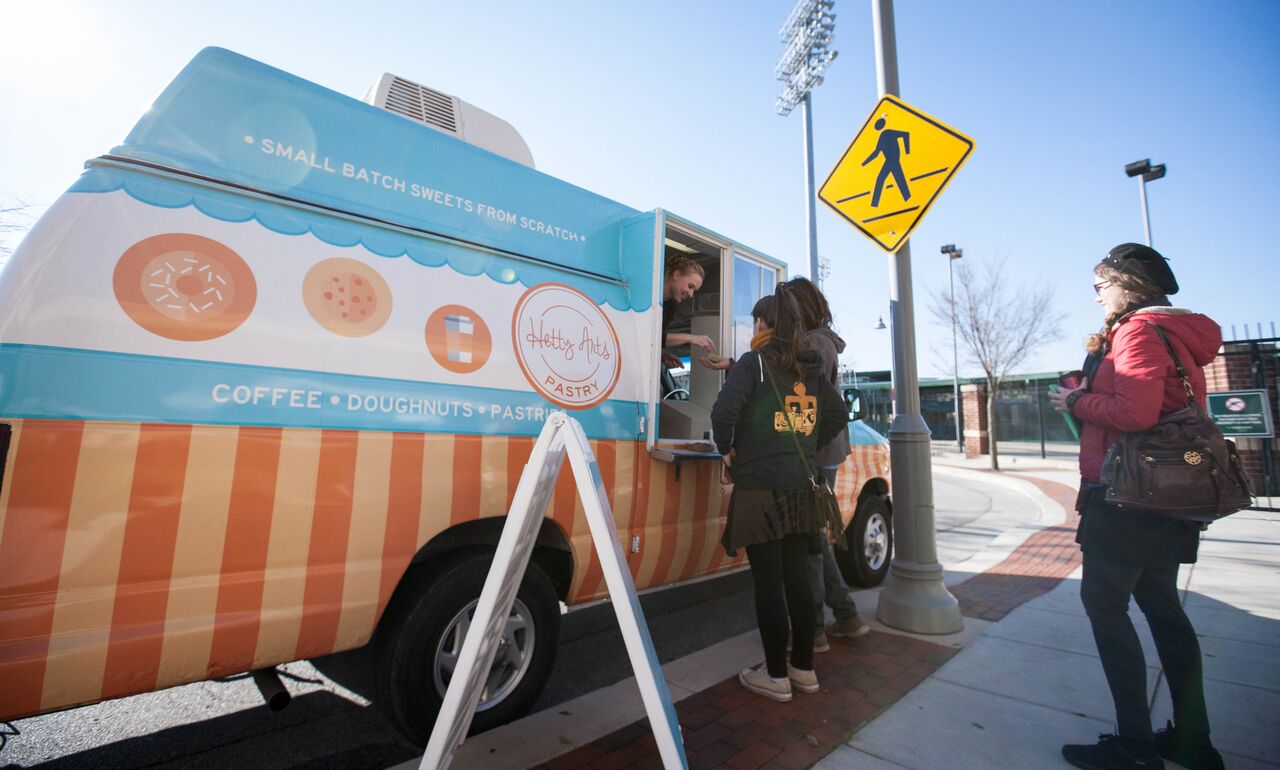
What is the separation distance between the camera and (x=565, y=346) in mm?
3088

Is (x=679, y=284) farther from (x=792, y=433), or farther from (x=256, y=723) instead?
(x=256, y=723)

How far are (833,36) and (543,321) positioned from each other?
20378mm

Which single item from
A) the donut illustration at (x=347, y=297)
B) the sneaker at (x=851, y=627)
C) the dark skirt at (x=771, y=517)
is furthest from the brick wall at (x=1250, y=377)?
the donut illustration at (x=347, y=297)

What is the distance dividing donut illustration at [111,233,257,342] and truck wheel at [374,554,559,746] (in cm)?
133

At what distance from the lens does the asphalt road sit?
2666 mm

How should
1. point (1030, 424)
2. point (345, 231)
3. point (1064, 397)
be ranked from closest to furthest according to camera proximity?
1. point (345, 231)
2. point (1064, 397)
3. point (1030, 424)

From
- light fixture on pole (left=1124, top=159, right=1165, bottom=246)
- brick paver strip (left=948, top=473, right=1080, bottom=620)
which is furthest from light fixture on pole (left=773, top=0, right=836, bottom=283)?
brick paver strip (left=948, top=473, right=1080, bottom=620)

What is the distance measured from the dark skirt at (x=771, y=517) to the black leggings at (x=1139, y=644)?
1240mm

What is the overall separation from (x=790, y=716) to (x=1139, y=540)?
177cm

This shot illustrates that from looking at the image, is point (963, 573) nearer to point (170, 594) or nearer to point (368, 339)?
point (368, 339)

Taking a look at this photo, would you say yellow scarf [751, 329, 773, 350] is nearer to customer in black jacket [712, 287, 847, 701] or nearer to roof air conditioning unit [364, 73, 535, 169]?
customer in black jacket [712, 287, 847, 701]

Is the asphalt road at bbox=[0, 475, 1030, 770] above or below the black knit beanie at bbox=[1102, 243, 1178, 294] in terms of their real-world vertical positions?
below

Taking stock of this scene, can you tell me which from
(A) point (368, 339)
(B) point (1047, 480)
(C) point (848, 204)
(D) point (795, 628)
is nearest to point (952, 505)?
(B) point (1047, 480)

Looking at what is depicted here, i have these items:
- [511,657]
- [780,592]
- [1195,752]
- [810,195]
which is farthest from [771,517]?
[810,195]
